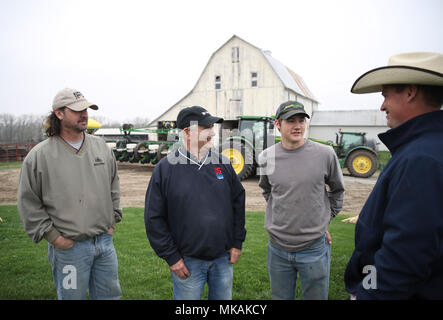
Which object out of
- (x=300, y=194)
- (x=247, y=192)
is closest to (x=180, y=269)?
(x=300, y=194)

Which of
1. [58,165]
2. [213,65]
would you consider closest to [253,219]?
[58,165]

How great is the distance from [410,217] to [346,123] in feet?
99.7

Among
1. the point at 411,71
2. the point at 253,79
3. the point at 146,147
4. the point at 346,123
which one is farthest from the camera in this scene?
the point at 346,123

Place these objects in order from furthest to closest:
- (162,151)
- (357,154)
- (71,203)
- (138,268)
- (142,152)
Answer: (142,152) < (162,151) < (357,154) < (138,268) < (71,203)

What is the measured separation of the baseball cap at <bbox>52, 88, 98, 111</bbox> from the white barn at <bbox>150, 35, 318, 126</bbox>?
20.4 meters

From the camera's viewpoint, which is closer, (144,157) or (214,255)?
(214,255)

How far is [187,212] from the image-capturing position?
197 cm

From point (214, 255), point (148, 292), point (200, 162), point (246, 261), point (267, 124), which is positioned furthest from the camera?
point (267, 124)

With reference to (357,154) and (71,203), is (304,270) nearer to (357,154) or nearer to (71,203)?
(71,203)

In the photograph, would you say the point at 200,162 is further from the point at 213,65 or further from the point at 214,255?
the point at 213,65

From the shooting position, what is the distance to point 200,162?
2117mm

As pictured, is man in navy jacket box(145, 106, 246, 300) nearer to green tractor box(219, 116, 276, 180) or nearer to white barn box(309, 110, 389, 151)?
green tractor box(219, 116, 276, 180)

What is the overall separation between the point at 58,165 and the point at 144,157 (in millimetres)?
13215

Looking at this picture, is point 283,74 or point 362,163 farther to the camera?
point 283,74
